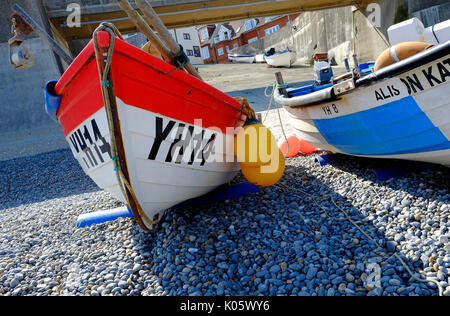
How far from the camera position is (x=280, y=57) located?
85.6 ft

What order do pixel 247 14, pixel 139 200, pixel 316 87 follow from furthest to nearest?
1. pixel 247 14
2. pixel 316 87
3. pixel 139 200

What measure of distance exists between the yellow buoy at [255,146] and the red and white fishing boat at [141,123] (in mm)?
335

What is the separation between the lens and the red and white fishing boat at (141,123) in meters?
2.45

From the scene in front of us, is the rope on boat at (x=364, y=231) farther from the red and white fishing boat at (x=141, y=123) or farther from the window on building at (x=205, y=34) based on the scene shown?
the window on building at (x=205, y=34)

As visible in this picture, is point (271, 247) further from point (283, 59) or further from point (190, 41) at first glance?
point (190, 41)

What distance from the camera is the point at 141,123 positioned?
2.57 metres

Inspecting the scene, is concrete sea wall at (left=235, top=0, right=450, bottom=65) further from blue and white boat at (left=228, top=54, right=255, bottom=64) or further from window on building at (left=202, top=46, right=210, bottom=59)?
window on building at (left=202, top=46, right=210, bottom=59)

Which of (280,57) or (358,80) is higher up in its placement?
(358,80)

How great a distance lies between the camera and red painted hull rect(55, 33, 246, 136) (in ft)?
7.95

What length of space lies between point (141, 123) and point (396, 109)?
8.00 ft

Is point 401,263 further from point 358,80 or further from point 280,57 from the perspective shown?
point 280,57

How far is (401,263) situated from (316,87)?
3.43m

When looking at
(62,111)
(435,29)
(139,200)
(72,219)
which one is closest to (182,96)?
(139,200)

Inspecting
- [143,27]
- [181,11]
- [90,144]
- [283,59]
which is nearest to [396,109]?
[143,27]
